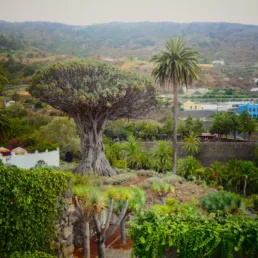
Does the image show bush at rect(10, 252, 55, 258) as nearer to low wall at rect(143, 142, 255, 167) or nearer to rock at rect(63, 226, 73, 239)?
rock at rect(63, 226, 73, 239)

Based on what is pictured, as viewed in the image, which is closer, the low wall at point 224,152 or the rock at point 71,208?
the rock at point 71,208

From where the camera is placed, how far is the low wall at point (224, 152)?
139ft

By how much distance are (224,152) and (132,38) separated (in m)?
116

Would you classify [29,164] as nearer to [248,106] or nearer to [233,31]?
[248,106]

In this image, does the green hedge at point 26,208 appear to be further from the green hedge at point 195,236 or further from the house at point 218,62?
the house at point 218,62

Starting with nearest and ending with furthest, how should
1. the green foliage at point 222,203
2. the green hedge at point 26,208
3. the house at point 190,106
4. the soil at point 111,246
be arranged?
the green hedge at point 26,208 < the soil at point 111,246 < the green foliage at point 222,203 < the house at point 190,106

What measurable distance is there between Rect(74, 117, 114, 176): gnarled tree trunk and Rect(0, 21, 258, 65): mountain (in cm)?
7999

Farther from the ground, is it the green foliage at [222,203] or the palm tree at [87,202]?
the palm tree at [87,202]

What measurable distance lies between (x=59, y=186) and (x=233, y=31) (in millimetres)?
148399

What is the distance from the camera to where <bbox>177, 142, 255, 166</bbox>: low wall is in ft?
139

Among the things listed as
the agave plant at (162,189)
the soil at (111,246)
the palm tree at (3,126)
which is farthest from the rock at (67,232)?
the agave plant at (162,189)

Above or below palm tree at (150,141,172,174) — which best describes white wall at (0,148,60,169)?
above

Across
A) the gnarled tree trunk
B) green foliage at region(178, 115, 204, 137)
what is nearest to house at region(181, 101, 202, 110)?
green foliage at region(178, 115, 204, 137)

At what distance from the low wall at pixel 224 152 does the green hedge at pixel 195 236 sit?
35358 mm
